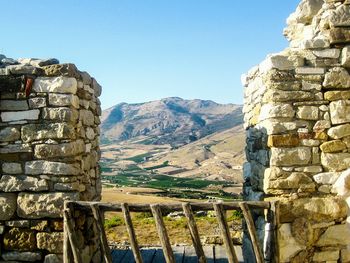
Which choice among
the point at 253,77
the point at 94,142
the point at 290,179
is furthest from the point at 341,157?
the point at 94,142

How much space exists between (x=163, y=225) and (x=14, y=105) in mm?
2505

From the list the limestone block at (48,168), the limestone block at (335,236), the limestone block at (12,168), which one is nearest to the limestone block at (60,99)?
the limestone block at (48,168)

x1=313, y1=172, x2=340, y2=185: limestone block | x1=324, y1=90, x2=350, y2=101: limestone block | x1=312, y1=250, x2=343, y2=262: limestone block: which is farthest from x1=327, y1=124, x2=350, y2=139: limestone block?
x1=312, y1=250, x2=343, y2=262: limestone block

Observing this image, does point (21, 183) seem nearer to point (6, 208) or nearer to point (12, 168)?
point (12, 168)

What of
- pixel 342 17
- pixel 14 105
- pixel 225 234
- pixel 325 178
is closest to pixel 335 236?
pixel 325 178

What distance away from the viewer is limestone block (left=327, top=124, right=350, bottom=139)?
5547 millimetres

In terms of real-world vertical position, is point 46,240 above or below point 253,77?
below

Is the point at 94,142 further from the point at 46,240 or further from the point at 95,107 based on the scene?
the point at 46,240

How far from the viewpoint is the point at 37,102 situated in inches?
220

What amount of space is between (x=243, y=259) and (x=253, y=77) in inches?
120

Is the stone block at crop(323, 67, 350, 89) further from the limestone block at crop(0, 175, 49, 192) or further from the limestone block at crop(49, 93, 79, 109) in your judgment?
the limestone block at crop(0, 175, 49, 192)

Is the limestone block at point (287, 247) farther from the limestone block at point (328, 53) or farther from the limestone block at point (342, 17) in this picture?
the limestone block at point (342, 17)

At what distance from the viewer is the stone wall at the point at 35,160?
553 cm

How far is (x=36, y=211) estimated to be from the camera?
552 cm
